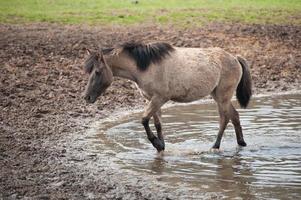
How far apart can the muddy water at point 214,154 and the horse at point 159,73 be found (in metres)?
0.38

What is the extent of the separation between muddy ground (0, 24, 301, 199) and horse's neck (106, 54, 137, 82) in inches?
53.6

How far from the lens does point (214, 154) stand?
409 inches

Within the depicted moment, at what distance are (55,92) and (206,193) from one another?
6.87 m

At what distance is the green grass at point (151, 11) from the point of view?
2375 centimetres

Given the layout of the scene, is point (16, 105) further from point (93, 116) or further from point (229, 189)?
point (229, 189)

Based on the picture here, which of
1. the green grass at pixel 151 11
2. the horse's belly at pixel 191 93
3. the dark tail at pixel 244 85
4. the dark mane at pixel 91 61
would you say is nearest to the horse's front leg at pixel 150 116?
the horse's belly at pixel 191 93

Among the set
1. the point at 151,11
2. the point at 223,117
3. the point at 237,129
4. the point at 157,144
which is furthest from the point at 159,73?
the point at 151,11

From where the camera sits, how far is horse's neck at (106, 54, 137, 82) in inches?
416

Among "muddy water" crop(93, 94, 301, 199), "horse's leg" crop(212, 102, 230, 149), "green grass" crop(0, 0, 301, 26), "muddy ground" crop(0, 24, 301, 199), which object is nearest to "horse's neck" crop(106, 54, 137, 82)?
"muddy water" crop(93, 94, 301, 199)

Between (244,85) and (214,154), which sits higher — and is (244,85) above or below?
above

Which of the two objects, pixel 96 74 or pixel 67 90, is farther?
pixel 67 90

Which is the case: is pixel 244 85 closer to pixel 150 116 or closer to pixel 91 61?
pixel 150 116

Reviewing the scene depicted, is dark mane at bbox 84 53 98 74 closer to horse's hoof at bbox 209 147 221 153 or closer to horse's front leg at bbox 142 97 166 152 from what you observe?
horse's front leg at bbox 142 97 166 152

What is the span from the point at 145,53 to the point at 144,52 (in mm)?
22
